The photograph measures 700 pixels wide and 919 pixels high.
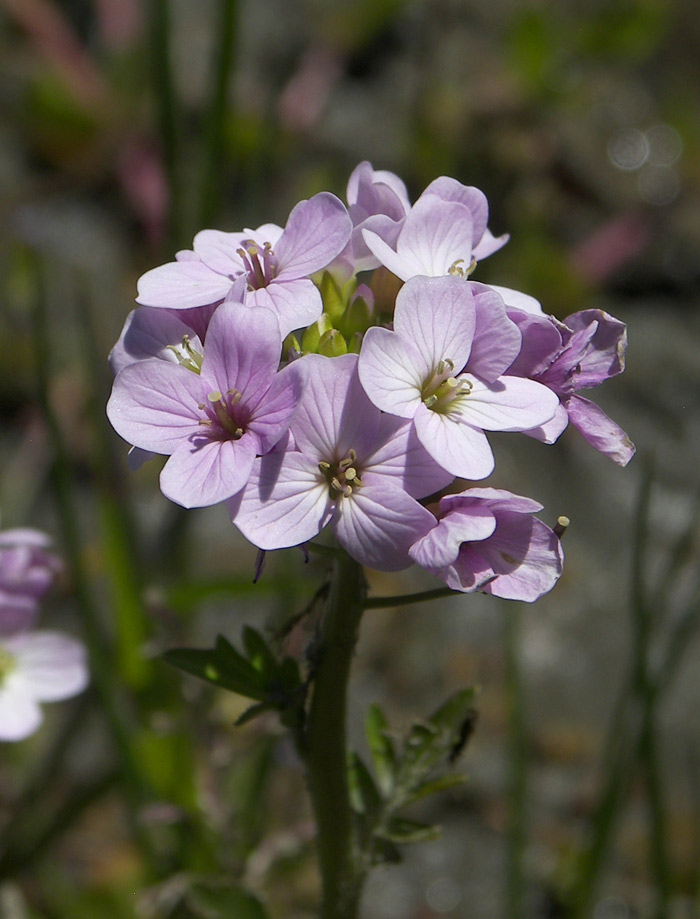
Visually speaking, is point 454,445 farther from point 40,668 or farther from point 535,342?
point 40,668

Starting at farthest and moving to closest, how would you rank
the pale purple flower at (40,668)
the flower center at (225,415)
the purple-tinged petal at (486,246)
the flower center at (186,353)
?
the pale purple flower at (40,668) < the purple-tinged petal at (486,246) < the flower center at (186,353) < the flower center at (225,415)

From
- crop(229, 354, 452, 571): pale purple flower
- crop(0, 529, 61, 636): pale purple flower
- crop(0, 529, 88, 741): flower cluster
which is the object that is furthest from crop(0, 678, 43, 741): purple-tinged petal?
crop(229, 354, 452, 571): pale purple flower

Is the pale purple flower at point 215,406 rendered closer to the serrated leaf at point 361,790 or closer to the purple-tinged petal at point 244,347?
the purple-tinged petal at point 244,347

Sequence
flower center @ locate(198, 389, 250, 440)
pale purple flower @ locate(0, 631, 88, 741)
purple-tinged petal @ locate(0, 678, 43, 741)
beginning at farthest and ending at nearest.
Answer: pale purple flower @ locate(0, 631, 88, 741), purple-tinged petal @ locate(0, 678, 43, 741), flower center @ locate(198, 389, 250, 440)

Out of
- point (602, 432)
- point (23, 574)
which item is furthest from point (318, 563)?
point (602, 432)

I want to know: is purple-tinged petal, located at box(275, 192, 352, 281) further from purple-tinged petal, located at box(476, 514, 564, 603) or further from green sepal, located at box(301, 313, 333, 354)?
purple-tinged petal, located at box(476, 514, 564, 603)

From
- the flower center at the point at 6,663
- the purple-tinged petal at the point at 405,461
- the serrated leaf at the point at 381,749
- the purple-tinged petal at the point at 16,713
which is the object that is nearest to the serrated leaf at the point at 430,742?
the serrated leaf at the point at 381,749
